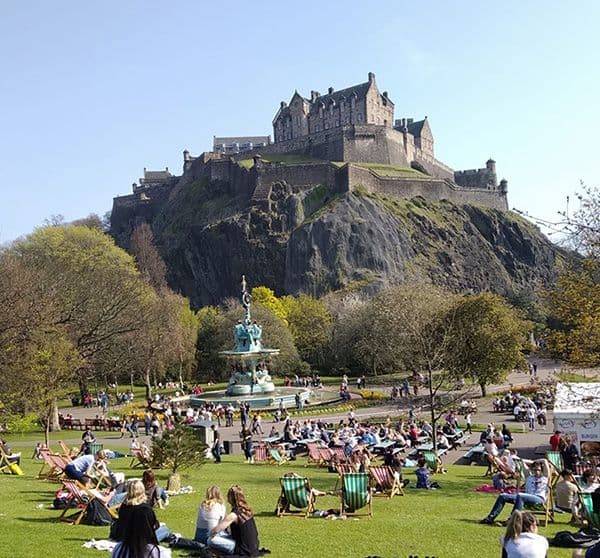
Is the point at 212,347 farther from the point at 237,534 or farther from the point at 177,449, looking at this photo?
the point at 237,534

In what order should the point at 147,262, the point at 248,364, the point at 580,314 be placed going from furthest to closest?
the point at 147,262 → the point at 248,364 → the point at 580,314

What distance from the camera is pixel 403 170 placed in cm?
10412

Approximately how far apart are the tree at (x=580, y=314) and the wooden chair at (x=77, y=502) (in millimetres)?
9291

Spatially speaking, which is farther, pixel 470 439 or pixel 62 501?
pixel 470 439

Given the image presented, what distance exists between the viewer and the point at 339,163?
9706 centimetres

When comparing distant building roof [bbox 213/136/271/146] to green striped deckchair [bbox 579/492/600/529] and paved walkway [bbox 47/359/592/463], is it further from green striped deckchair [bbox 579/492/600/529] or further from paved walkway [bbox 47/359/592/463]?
green striped deckchair [bbox 579/492/600/529]

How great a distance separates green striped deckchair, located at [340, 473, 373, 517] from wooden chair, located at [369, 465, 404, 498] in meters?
2.03

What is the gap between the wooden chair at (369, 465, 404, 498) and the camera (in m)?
12.7

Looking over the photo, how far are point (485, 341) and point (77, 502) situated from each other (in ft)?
96.3

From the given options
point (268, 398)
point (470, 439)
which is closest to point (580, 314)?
point (470, 439)

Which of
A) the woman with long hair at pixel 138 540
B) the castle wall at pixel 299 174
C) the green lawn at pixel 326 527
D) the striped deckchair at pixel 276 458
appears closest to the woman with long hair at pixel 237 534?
the green lawn at pixel 326 527

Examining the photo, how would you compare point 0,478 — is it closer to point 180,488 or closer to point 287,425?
point 180,488

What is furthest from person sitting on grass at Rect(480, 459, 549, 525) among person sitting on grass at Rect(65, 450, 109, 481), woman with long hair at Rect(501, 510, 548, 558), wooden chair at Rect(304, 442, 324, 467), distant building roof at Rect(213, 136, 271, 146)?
distant building roof at Rect(213, 136, 271, 146)

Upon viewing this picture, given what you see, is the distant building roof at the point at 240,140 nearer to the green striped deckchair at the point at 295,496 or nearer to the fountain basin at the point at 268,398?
the fountain basin at the point at 268,398
